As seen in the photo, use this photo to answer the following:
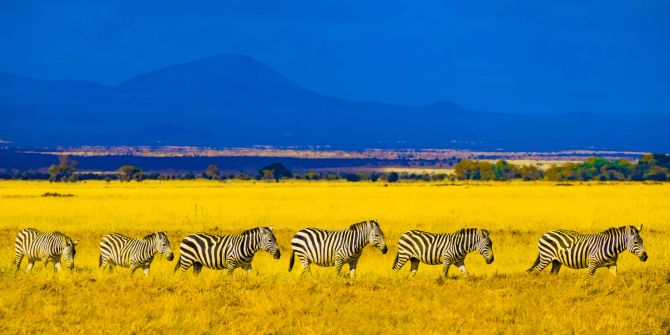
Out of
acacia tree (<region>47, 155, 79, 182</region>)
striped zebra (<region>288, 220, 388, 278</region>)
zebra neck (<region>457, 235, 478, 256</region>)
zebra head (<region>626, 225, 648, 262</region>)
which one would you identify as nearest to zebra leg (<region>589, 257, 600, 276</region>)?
zebra head (<region>626, 225, 648, 262</region>)

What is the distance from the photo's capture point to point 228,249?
61.4 ft

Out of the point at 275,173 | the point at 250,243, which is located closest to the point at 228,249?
the point at 250,243

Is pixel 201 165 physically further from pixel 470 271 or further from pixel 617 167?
pixel 470 271

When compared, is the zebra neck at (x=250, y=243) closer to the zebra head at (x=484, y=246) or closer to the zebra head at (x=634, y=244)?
the zebra head at (x=484, y=246)

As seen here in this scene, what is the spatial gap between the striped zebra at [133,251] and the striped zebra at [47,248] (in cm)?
64

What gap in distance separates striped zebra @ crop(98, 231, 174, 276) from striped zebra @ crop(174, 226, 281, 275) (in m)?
0.37

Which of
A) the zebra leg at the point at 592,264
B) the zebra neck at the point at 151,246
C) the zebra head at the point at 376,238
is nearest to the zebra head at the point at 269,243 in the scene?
the zebra head at the point at 376,238

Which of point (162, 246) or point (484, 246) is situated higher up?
point (484, 246)

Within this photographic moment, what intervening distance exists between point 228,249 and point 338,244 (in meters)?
1.93

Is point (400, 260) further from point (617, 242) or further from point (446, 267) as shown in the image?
point (617, 242)

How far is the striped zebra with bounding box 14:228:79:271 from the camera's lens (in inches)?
776

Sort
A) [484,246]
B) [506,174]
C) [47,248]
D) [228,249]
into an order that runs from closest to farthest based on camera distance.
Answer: [484,246] < [228,249] < [47,248] < [506,174]

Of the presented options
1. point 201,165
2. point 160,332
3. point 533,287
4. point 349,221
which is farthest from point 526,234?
point 201,165

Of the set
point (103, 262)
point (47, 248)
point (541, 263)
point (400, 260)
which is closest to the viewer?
point (541, 263)
